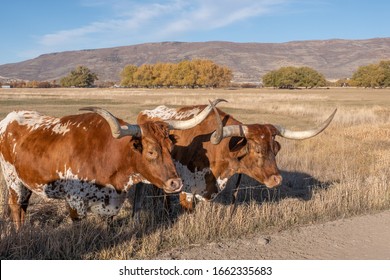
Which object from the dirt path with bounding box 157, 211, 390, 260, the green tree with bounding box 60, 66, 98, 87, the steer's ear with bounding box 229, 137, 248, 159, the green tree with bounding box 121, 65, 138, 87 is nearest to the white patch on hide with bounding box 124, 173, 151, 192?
the dirt path with bounding box 157, 211, 390, 260

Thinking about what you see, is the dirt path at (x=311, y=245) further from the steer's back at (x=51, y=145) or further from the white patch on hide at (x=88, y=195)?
the steer's back at (x=51, y=145)

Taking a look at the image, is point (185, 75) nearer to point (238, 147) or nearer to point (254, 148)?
point (238, 147)

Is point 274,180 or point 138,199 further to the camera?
point 138,199

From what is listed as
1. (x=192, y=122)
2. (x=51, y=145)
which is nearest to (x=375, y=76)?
(x=192, y=122)

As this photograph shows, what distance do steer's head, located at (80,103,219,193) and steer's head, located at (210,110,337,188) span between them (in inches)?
39.6

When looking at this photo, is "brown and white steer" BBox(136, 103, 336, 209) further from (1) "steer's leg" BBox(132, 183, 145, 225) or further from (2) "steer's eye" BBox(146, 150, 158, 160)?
(2) "steer's eye" BBox(146, 150, 158, 160)

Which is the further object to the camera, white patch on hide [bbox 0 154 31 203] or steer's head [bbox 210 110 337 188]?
white patch on hide [bbox 0 154 31 203]

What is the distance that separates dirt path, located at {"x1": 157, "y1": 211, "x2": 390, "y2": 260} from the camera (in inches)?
223

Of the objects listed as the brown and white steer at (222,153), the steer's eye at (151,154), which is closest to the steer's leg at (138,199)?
the brown and white steer at (222,153)

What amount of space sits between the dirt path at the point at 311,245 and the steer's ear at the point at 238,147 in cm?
127

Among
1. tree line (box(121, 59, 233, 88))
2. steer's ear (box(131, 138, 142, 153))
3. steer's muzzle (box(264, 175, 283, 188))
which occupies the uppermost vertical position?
tree line (box(121, 59, 233, 88))

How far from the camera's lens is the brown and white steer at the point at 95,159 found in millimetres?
5492

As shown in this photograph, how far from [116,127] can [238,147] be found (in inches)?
82.8

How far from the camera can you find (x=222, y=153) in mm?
6766
